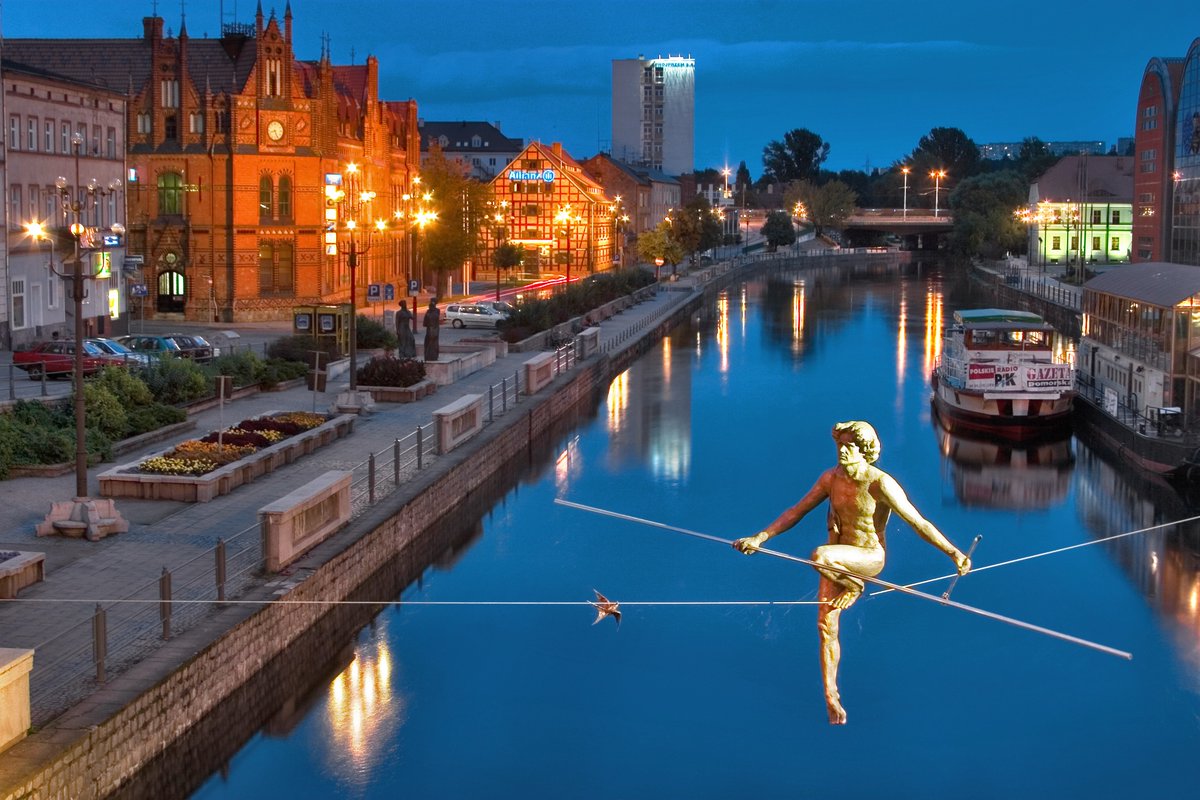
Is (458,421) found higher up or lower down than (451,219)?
lower down

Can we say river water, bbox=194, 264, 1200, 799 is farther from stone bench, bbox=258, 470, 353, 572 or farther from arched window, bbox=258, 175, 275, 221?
arched window, bbox=258, 175, 275, 221

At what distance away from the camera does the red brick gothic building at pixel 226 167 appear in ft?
201

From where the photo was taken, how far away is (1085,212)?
10581 cm

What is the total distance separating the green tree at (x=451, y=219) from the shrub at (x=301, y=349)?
3150 centimetres

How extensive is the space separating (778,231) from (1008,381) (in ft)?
371

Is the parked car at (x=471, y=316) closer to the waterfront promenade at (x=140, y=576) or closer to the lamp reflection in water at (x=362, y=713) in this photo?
the waterfront promenade at (x=140, y=576)

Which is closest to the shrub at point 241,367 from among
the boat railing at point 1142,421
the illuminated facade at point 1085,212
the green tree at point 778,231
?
the boat railing at point 1142,421

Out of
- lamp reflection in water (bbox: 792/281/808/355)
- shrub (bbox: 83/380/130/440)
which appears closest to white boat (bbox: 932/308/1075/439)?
lamp reflection in water (bbox: 792/281/808/355)

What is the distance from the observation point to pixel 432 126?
503 ft

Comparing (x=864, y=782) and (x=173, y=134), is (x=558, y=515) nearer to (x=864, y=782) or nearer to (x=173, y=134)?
(x=864, y=782)

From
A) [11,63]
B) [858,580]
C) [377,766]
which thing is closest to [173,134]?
[11,63]

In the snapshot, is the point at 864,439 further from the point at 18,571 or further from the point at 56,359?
the point at 56,359

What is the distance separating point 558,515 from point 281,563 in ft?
36.5

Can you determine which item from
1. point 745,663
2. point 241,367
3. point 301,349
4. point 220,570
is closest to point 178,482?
point 220,570
